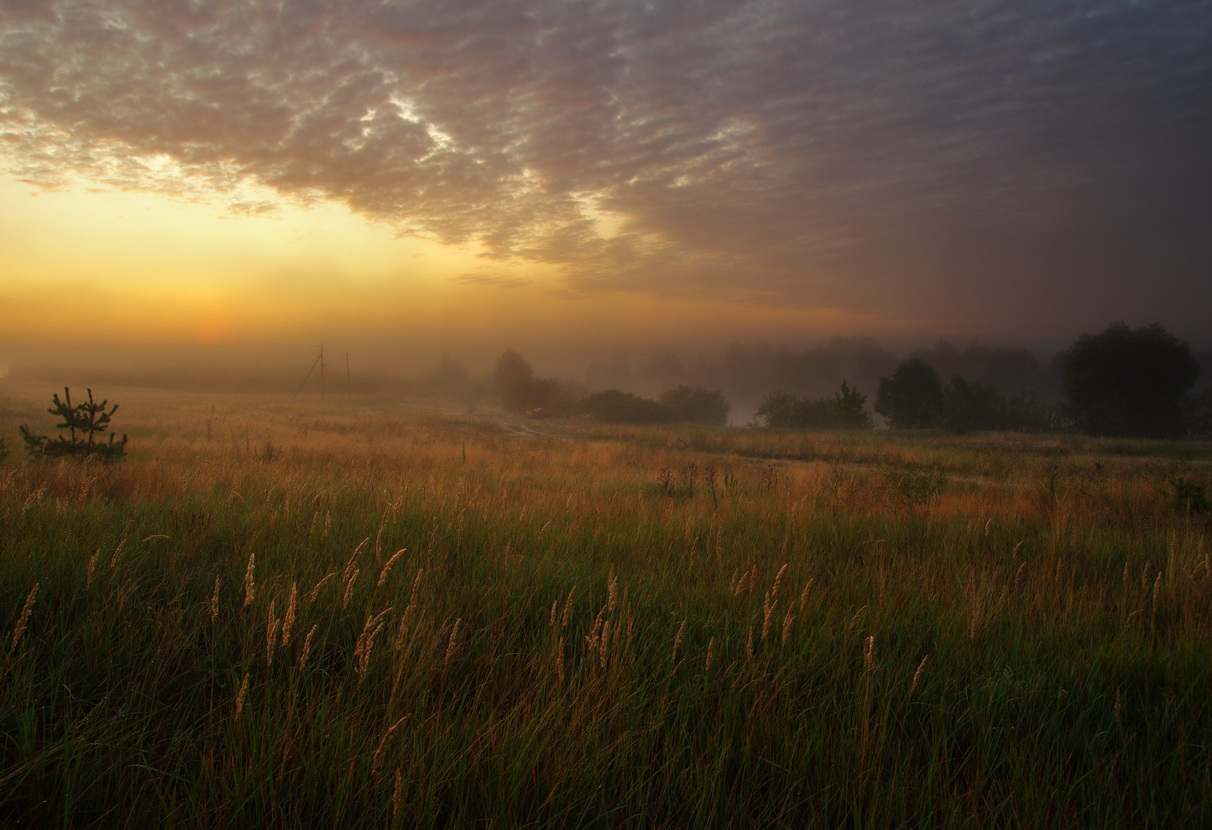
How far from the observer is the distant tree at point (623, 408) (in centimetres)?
7106

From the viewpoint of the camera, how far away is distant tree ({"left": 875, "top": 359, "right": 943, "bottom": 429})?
64.9m

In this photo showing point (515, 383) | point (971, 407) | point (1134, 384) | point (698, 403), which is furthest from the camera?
point (698, 403)

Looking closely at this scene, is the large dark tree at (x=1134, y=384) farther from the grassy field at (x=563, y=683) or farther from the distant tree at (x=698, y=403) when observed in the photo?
the grassy field at (x=563, y=683)

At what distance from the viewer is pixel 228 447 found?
14602 millimetres

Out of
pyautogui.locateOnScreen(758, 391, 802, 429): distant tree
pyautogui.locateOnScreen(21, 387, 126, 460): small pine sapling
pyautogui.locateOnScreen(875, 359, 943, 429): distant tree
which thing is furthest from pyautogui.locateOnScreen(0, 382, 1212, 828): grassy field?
pyautogui.locateOnScreen(758, 391, 802, 429): distant tree

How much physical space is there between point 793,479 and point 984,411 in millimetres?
70026

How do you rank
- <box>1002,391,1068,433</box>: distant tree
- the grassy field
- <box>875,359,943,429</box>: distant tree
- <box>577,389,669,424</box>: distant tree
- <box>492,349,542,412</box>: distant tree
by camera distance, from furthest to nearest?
<box>492,349,542,412</box>: distant tree → <box>577,389,669,424</box>: distant tree → <box>1002,391,1068,433</box>: distant tree → <box>875,359,943,429</box>: distant tree → the grassy field

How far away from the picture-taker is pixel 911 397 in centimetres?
6675

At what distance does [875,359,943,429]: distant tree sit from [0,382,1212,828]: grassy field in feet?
224

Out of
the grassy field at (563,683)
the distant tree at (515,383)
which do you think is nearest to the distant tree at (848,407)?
the distant tree at (515,383)

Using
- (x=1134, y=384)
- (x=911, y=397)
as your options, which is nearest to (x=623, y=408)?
(x=911, y=397)

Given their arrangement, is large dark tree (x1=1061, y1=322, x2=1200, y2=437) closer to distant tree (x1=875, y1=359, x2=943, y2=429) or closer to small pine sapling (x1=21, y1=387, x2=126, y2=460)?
distant tree (x1=875, y1=359, x2=943, y2=429)

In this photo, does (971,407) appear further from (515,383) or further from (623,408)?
(515,383)

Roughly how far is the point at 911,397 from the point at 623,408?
113ft
